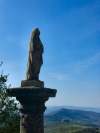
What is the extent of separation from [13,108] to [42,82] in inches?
580

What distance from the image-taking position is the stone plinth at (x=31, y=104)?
531cm

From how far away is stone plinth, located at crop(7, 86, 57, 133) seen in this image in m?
5.31

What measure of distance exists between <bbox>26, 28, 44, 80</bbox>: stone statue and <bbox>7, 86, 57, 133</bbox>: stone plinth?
2.29ft

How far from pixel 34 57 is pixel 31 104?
53.7 inches

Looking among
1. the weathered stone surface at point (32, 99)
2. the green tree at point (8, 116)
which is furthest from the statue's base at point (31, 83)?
the green tree at point (8, 116)

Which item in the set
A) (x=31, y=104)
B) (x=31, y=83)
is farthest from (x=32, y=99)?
(x=31, y=83)

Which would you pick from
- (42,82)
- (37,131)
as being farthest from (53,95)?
(37,131)

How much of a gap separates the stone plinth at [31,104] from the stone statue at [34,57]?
70cm

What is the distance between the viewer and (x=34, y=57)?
618 cm

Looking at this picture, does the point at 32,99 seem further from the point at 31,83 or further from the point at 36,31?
the point at 36,31

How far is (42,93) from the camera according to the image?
5305 millimetres

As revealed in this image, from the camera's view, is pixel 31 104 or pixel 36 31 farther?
pixel 36 31

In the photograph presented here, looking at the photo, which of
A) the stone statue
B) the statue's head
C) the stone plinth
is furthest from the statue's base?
the statue's head

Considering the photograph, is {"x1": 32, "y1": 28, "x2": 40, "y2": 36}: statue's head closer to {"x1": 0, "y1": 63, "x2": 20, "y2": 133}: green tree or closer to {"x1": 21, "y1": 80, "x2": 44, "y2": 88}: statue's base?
{"x1": 21, "y1": 80, "x2": 44, "y2": 88}: statue's base
